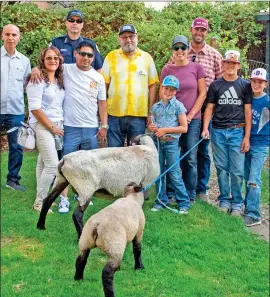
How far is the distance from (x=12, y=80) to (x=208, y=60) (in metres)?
2.61

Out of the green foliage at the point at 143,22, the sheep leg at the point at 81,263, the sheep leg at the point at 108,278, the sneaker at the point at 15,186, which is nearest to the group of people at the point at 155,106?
the sneaker at the point at 15,186

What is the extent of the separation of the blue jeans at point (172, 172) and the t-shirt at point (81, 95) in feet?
3.50

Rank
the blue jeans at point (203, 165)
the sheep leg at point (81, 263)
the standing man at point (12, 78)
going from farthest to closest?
1. the blue jeans at point (203, 165)
2. the standing man at point (12, 78)
3. the sheep leg at point (81, 263)

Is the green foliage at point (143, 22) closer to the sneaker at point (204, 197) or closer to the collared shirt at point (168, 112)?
the sneaker at point (204, 197)

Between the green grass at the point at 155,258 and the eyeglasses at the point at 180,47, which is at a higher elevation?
the eyeglasses at the point at 180,47

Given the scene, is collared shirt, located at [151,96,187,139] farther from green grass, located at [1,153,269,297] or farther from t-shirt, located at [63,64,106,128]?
green grass, located at [1,153,269,297]

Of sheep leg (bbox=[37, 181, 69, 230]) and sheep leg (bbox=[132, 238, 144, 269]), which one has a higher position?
sheep leg (bbox=[37, 181, 69, 230])

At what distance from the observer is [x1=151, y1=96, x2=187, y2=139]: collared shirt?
5.99 metres

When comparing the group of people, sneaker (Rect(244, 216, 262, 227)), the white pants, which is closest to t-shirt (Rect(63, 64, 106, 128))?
the group of people

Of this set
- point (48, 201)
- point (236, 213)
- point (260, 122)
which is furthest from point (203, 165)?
point (48, 201)

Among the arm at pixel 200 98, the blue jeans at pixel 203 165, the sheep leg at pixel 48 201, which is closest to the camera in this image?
the sheep leg at pixel 48 201

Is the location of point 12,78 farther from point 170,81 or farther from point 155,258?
point 155,258

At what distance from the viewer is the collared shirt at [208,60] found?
6.56m

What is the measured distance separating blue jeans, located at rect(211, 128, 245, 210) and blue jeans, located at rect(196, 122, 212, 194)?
35cm
